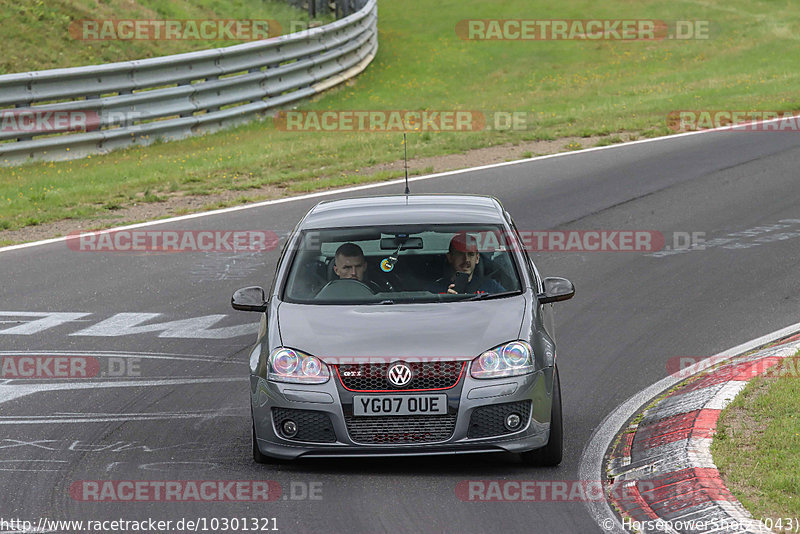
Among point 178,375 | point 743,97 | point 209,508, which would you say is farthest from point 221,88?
point 209,508

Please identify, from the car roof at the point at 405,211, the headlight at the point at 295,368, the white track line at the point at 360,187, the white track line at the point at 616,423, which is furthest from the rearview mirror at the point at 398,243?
the white track line at the point at 360,187

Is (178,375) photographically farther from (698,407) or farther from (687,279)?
(687,279)

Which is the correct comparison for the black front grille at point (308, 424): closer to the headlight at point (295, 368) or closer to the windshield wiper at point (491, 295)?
the headlight at point (295, 368)

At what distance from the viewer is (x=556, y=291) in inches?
305

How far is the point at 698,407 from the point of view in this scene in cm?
770

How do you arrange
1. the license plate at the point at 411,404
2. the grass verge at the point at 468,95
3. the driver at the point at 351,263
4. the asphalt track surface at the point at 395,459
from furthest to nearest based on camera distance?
the grass verge at the point at 468,95 < the driver at the point at 351,263 < the license plate at the point at 411,404 < the asphalt track surface at the point at 395,459

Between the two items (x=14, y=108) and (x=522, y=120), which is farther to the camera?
(x=522, y=120)

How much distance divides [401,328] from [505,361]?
63 cm

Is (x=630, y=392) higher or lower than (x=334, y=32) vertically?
lower

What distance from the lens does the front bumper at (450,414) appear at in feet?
22.1

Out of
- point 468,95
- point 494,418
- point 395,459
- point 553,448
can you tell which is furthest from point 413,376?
point 468,95

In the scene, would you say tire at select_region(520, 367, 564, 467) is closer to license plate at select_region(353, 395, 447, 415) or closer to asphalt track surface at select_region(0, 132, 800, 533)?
asphalt track surface at select_region(0, 132, 800, 533)

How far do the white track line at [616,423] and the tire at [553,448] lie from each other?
0.17 meters

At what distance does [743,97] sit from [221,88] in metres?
10.3
